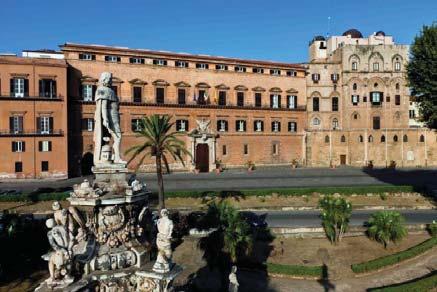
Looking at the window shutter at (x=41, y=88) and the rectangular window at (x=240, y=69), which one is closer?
the window shutter at (x=41, y=88)

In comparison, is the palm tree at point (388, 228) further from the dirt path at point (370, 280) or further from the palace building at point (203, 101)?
the palace building at point (203, 101)

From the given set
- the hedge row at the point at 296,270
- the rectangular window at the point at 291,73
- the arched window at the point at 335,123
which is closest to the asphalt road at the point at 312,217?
the hedge row at the point at 296,270

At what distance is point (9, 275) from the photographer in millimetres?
18453

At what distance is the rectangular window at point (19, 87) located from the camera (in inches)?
1793

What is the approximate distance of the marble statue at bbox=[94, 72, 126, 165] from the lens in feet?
37.7

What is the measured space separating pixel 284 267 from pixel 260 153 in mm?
40522

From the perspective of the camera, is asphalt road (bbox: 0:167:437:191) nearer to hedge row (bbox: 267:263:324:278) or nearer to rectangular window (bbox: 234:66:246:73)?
rectangular window (bbox: 234:66:246:73)

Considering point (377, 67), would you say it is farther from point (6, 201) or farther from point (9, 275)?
point (9, 275)

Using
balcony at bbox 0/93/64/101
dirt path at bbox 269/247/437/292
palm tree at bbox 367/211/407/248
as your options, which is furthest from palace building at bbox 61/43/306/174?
dirt path at bbox 269/247/437/292

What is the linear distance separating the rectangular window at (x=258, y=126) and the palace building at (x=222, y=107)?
158 mm

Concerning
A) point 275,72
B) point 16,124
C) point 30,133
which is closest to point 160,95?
point 30,133

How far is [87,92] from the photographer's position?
51031 mm

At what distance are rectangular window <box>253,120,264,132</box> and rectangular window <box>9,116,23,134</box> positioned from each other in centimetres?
3115

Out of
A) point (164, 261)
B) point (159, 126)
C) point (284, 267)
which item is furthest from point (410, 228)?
point (164, 261)
